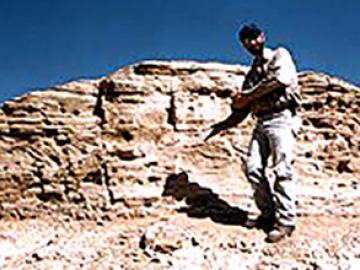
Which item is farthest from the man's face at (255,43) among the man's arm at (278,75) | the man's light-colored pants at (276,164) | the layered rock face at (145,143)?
the layered rock face at (145,143)

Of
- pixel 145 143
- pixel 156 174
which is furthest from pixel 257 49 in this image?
pixel 145 143

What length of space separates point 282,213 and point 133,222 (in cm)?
263

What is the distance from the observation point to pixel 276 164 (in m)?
6.91

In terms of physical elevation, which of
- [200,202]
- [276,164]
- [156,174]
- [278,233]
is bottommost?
[278,233]

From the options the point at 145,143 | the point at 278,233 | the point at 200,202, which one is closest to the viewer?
the point at 278,233

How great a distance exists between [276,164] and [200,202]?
196 centimetres

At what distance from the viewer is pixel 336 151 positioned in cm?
1007

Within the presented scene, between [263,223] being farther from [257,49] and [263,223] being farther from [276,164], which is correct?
[257,49]

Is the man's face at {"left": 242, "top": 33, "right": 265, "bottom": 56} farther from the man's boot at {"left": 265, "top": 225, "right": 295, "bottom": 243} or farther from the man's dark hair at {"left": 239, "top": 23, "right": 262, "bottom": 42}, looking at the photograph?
the man's boot at {"left": 265, "top": 225, "right": 295, "bottom": 243}

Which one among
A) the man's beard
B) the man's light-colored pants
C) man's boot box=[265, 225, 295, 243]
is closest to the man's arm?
the man's beard

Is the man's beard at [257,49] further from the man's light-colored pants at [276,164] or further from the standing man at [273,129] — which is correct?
the man's light-colored pants at [276,164]

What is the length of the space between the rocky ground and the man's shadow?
0.7 inches

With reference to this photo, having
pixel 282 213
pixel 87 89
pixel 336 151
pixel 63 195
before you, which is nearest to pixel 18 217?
pixel 63 195

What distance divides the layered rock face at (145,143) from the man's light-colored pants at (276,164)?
1.15 meters
